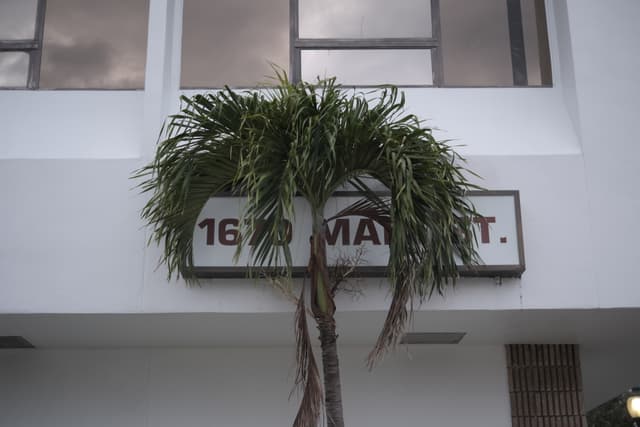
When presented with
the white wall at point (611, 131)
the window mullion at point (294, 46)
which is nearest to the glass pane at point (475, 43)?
the white wall at point (611, 131)

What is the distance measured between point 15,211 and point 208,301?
56.5 inches

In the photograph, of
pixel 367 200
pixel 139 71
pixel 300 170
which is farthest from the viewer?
pixel 139 71

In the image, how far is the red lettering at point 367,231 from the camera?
18.6 ft

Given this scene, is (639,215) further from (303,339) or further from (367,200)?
(303,339)

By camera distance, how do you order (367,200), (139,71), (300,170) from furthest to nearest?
(139,71)
(367,200)
(300,170)

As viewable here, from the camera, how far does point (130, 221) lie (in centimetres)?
584

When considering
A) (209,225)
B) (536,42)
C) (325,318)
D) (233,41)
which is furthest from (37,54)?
(536,42)

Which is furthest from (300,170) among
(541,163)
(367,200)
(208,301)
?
(541,163)

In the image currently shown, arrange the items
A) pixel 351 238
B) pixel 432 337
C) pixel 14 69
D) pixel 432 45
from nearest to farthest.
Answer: pixel 351 238, pixel 432 337, pixel 432 45, pixel 14 69

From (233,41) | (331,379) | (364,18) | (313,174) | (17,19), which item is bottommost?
(331,379)

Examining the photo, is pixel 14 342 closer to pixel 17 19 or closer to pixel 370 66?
pixel 17 19

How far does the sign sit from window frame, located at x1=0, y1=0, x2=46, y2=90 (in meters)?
1.95

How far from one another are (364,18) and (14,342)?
3546 mm

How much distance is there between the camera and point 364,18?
6.66 m
